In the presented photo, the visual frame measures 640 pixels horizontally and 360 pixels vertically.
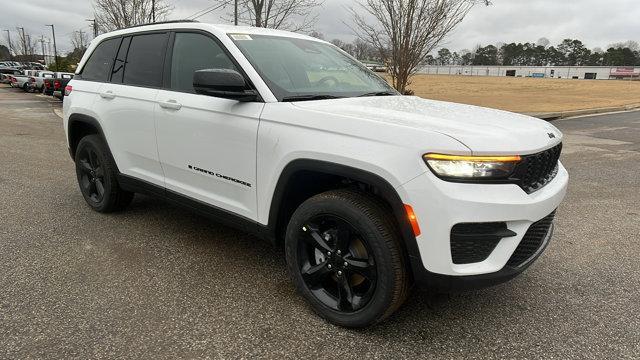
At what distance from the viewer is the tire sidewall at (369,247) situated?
2.47 metres

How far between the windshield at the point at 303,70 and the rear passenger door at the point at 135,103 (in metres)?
0.92

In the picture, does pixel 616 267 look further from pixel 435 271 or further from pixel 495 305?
pixel 435 271

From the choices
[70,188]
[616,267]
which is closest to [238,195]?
[616,267]

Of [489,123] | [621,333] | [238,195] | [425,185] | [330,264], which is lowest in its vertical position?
[621,333]

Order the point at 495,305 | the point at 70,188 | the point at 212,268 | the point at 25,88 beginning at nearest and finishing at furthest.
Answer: the point at 495,305
the point at 212,268
the point at 70,188
the point at 25,88

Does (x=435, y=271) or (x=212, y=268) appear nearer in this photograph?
(x=435, y=271)

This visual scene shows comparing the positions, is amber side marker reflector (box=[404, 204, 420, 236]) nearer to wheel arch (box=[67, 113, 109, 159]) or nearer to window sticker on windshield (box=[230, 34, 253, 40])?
window sticker on windshield (box=[230, 34, 253, 40])

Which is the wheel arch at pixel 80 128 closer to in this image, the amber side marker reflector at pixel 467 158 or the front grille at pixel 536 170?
the amber side marker reflector at pixel 467 158

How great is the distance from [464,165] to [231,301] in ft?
5.70

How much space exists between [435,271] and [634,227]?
3413 millimetres

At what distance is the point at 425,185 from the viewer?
7.43 feet

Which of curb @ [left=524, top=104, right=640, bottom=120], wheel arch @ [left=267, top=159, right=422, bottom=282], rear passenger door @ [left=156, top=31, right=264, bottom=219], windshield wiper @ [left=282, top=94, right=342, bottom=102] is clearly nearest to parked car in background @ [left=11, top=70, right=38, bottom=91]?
curb @ [left=524, top=104, right=640, bottom=120]

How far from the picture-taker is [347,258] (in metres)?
2.69

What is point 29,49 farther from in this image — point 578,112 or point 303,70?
point 303,70
